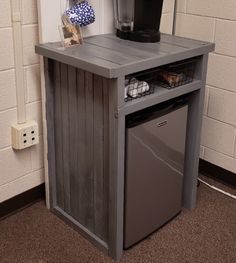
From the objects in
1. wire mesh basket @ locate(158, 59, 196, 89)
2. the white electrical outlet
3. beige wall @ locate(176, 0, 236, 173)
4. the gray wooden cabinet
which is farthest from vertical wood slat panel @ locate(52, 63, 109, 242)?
beige wall @ locate(176, 0, 236, 173)

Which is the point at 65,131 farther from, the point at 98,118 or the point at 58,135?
the point at 98,118

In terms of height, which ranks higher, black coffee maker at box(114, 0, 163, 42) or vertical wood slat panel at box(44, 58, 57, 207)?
black coffee maker at box(114, 0, 163, 42)

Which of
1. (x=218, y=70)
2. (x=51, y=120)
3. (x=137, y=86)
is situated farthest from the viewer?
(x=218, y=70)

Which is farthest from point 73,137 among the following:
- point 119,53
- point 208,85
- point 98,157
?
point 208,85

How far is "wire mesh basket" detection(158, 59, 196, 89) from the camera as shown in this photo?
167 centimetres

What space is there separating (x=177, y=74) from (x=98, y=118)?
1.32 feet

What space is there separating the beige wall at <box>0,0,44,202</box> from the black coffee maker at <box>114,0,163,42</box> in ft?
1.26

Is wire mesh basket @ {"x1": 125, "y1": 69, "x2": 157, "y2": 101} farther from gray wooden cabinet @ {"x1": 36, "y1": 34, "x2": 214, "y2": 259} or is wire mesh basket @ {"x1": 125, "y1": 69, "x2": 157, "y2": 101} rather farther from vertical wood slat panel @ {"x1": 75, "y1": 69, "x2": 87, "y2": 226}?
vertical wood slat panel @ {"x1": 75, "y1": 69, "x2": 87, "y2": 226}

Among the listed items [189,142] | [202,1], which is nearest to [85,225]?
[189,142]

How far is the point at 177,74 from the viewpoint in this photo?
1698mm

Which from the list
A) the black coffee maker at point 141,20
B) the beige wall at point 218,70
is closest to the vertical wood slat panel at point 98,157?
the black coffee maker at point 141,20

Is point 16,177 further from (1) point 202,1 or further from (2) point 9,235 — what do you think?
(1) point 202,1

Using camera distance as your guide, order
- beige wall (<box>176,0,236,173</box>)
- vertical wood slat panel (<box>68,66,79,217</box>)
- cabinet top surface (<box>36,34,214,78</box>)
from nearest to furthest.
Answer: cabinet top surface (<box>36,34,214,78</box>) < vertical wood slat panel (<box>68,66,79,217</box>) < beige wall (<box>176,0,236,173</box>)

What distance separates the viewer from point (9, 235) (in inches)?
70.3
